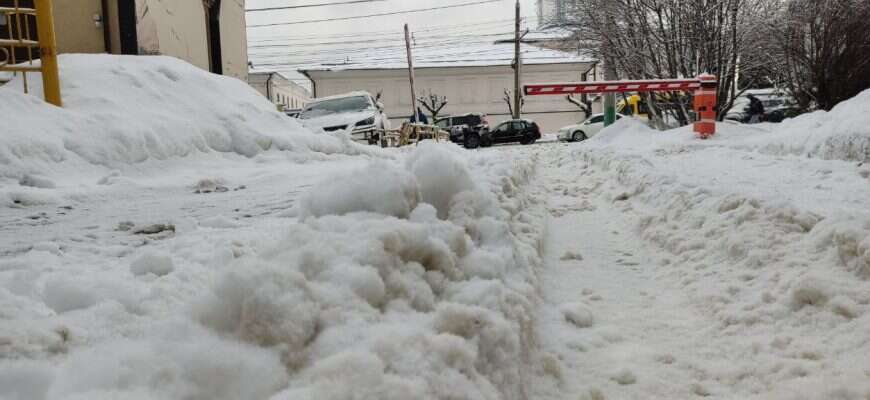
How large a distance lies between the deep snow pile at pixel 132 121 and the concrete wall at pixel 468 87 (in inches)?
1308

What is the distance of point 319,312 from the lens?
142 cm

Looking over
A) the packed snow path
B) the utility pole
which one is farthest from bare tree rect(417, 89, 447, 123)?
the packed snow path

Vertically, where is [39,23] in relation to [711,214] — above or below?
above

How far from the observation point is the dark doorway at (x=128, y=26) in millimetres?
10219

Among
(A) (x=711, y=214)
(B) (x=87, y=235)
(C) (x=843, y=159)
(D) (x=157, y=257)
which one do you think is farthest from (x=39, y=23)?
(C) (x=843, y=159)

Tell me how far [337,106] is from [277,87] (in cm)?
3475

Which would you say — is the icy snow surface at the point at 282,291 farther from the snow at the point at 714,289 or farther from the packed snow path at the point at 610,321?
the snow at the point at 714,289

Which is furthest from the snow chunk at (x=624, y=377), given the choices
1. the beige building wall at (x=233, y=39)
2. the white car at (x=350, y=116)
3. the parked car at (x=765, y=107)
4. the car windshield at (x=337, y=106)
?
the parked car at (x=765, y=107)

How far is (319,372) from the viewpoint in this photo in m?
1.23

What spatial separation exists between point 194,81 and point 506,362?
8497 mm

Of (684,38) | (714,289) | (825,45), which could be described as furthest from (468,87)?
(714,289)

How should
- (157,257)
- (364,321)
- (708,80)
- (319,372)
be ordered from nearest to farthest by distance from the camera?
(319,372) → (364,321) → (157,257) → (708,80)

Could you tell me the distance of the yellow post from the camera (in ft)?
22.2

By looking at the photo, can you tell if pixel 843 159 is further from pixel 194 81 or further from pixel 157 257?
pixel 194 81
